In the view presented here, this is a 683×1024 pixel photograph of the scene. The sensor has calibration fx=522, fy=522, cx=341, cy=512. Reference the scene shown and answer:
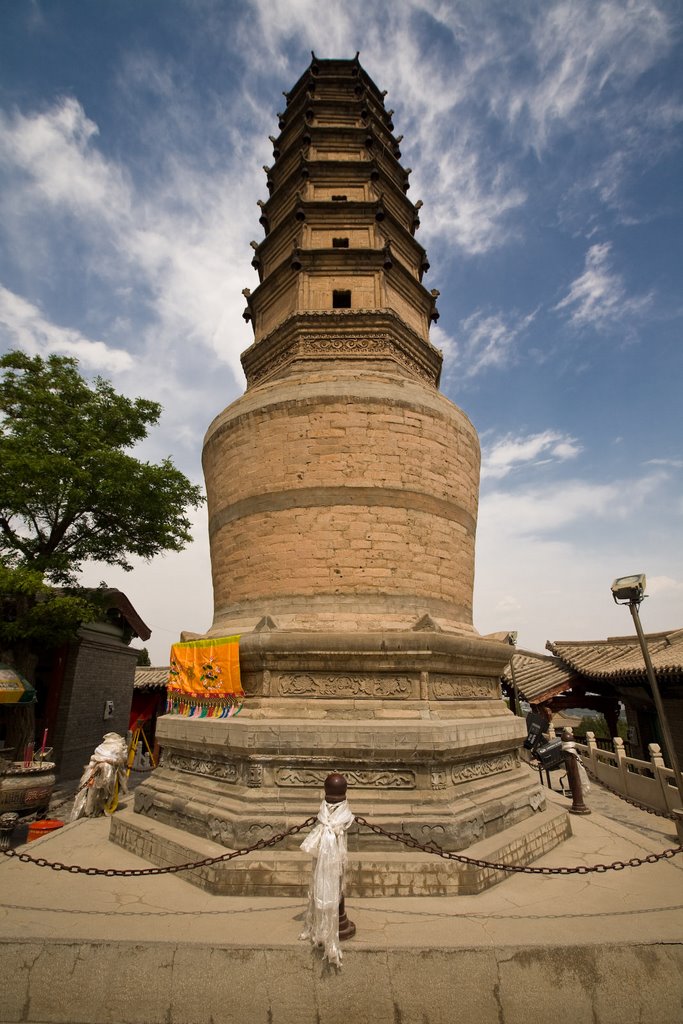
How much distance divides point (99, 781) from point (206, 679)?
385 centimetres

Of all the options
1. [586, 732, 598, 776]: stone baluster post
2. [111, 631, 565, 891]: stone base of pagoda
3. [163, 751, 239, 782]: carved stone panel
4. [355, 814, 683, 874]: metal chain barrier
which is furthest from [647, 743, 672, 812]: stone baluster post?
[163, 751, 239, 782]: carved stone panel

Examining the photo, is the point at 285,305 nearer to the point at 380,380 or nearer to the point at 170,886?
the point at 380,380

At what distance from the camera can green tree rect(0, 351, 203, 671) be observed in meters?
13.5

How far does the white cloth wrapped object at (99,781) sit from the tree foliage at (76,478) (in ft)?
18.4

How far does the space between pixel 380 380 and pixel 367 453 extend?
1479 millimetres

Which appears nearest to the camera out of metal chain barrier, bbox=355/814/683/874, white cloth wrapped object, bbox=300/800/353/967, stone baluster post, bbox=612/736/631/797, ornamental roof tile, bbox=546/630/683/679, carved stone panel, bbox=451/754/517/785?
white cloth wrapped object, bbox=300/800/353/967

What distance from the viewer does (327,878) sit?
4.52 metres

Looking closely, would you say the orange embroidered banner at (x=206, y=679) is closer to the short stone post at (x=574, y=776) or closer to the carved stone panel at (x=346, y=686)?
the carved stone panel at (x=346, y=686)

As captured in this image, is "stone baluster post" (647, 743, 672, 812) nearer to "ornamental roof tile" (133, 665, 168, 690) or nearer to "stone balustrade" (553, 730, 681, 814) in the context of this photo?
"stone balustrade" (553, 730, 681, 814)

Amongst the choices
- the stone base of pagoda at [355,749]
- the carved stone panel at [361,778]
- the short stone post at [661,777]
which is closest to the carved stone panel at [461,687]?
the stone base of pagoda at [355,749]

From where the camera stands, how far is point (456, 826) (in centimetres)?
611

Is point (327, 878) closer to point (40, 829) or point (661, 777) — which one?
point (40, 829)

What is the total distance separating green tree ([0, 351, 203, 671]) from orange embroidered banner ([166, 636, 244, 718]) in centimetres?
572

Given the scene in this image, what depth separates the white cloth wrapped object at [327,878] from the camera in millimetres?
4344
